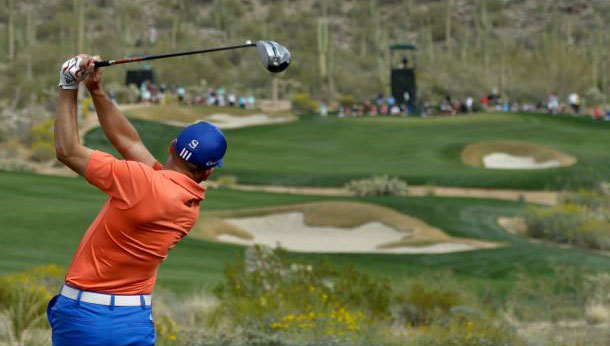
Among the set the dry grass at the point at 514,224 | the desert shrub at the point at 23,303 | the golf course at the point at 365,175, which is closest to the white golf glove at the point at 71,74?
the desert shrub at the point at 23,303

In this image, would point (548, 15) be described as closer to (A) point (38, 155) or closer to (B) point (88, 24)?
(B) point (88, 24)

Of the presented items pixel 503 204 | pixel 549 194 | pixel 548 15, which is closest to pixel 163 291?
pixel 503 204

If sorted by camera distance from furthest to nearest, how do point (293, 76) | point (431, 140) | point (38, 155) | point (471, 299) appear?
point (293, 76) < point (431, 140) < point (38, 155) < point (471, 299)

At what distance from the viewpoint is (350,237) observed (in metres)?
30.6

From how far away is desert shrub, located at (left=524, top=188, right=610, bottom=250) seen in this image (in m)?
27.8

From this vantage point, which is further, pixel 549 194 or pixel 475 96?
pixel 475 96

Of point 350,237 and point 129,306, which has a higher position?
point 129,306

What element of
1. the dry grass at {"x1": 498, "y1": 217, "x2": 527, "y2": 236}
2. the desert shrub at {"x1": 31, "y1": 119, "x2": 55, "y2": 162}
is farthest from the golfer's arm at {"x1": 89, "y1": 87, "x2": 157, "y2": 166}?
the desert shrub at {"x1": 31, "y1": 119, "x2": 55, "y2": 162}

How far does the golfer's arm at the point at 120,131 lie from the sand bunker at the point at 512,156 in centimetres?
4234

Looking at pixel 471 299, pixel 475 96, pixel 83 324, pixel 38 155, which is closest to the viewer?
pixel 83 324

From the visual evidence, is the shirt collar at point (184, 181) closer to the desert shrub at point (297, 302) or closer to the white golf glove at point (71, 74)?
the white golf glove at point (71, 74)

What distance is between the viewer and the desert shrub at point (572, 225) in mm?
27844

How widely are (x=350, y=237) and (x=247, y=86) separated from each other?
62.8 m

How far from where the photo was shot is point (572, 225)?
1131 inches
